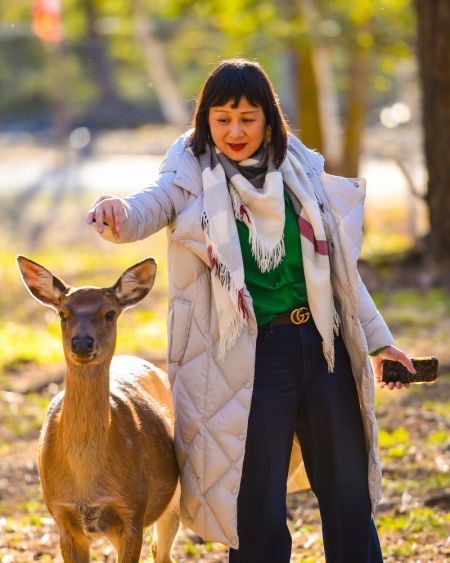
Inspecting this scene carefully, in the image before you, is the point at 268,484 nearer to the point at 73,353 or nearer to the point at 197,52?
the point at 73,353

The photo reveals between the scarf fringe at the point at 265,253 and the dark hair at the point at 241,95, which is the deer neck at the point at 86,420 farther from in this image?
the dark hair at the point at 241,95

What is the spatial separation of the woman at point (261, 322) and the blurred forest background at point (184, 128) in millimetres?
641

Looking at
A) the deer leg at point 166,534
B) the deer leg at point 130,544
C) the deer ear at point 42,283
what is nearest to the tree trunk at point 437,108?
the deer leg at point 166,534

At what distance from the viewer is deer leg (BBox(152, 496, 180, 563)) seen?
527cm

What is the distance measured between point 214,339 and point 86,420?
593mm

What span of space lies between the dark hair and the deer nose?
79 cm

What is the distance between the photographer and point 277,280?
14.3ft

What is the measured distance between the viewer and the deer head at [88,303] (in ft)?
14.7

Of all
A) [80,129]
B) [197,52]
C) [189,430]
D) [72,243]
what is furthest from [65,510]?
[197,52]

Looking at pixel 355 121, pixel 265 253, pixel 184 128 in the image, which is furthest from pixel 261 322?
pixel 355 121

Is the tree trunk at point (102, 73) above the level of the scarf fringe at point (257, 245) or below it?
above

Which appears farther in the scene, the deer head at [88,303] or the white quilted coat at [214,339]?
the deer head at [88,303]

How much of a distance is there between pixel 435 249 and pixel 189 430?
7.58 meters

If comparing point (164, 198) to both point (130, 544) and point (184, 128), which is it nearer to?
point (184, 128)
